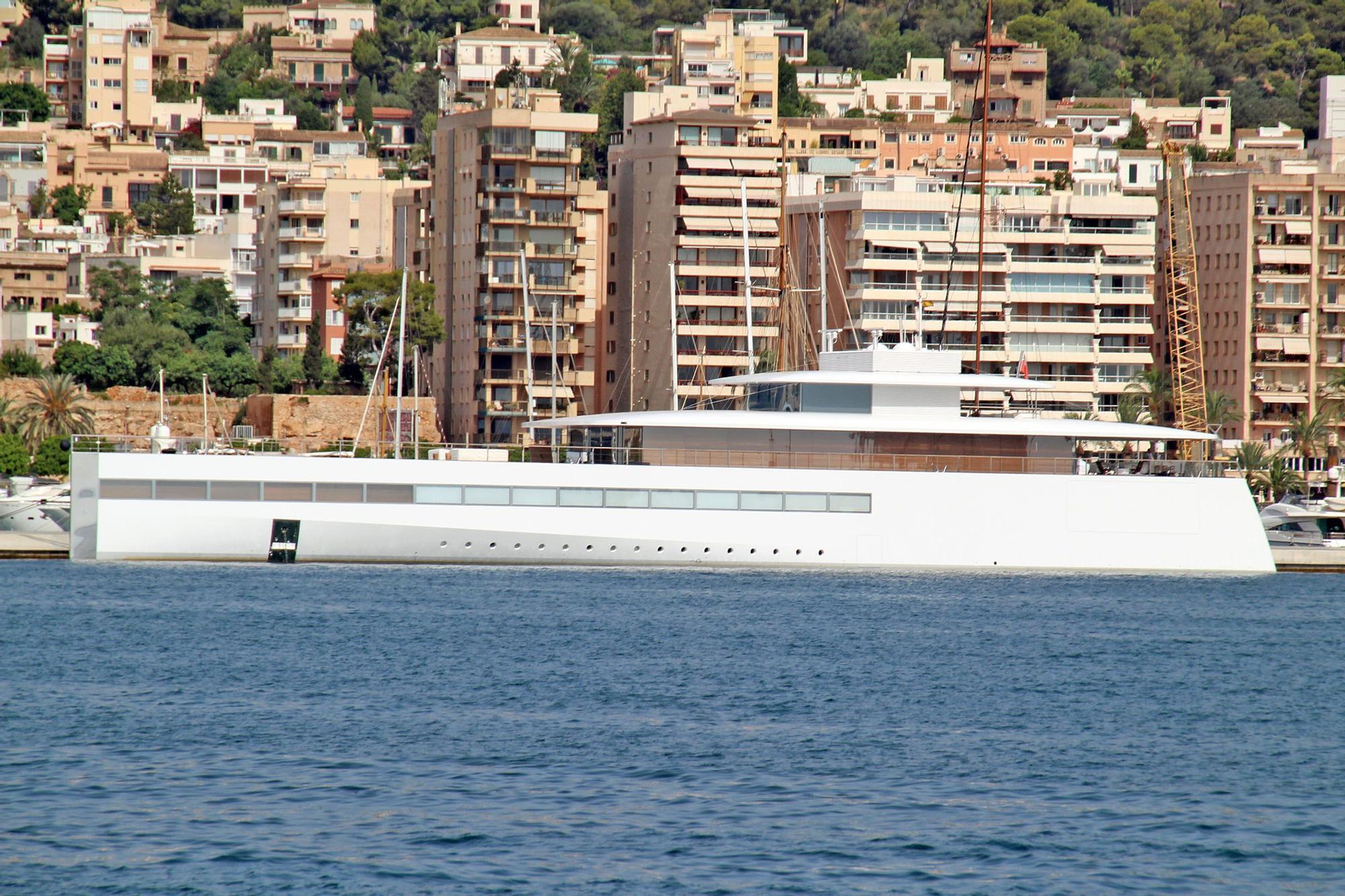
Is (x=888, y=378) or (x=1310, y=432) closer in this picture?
(x=888, y=378)

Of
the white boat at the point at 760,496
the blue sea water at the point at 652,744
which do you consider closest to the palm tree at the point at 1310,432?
the white boat at the point at 760,496

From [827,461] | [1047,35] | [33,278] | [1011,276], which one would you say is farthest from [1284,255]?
[1047,35]

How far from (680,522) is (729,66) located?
7700 centimetres

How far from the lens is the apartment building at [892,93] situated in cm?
12875

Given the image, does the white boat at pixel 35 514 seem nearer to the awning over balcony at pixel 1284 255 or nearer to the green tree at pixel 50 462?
the green tree at pixel 50 462

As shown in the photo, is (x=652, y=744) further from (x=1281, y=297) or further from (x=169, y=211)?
(x=169, y=211)

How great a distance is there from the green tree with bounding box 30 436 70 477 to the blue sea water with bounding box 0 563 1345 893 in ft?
105

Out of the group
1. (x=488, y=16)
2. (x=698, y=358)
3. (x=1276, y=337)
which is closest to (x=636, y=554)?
(x=698, y=358)

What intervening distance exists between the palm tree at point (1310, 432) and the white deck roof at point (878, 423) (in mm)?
36596

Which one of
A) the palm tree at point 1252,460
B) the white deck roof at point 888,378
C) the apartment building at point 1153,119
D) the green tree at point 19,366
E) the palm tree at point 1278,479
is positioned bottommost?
the palm tree at point 1278,479

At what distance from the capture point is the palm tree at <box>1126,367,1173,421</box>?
77812mm

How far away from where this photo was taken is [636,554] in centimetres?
4312

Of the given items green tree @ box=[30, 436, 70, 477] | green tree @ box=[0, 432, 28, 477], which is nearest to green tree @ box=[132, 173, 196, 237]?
green tree @ box=[30, 436, 70, 477]

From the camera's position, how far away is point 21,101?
429 ft
